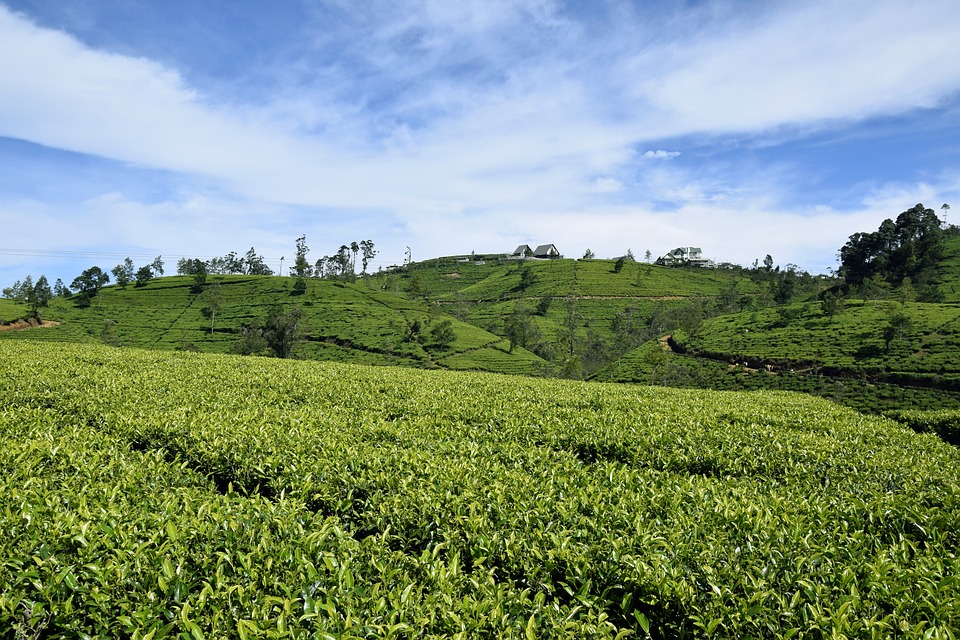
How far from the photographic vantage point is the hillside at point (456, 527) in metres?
3.64

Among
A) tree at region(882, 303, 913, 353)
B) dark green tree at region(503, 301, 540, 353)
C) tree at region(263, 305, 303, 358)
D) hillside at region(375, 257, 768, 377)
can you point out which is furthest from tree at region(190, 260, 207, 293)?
tree at region(882, 303, 913, 353)

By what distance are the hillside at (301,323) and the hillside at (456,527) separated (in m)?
72.9

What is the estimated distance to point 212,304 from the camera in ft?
335

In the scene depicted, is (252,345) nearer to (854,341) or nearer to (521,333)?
(521,333)

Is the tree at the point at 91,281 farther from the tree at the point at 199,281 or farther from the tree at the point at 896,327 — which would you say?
the tree at the point at 896,327

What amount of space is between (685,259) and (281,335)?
140 metres

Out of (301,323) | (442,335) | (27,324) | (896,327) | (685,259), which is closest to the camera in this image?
(896,327)

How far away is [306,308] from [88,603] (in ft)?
361

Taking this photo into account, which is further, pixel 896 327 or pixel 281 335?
pixel 281 335

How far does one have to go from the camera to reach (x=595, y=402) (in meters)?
12.3

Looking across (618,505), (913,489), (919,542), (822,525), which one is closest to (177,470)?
(618,505)

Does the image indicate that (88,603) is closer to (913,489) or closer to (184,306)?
(913,489)

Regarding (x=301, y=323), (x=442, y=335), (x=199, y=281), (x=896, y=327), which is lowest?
(x=442, y=335)

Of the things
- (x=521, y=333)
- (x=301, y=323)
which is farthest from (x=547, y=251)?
(x=301, y=323)
